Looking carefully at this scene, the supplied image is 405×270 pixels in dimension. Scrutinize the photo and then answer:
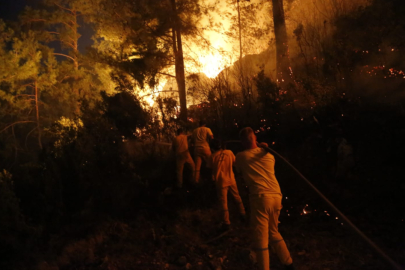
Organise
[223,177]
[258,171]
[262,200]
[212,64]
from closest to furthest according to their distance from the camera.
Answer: [262,200] < [258,171] < [223,177] < [212,64]

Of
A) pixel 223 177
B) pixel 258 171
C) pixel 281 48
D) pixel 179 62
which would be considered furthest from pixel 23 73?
pixel 258 171

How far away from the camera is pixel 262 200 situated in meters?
4.91

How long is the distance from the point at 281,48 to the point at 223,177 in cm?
850

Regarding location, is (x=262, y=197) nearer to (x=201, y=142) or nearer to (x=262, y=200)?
(x=262, y=200)

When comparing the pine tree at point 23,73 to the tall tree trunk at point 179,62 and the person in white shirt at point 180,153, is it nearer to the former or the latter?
the tall tree trunk at point 179,62

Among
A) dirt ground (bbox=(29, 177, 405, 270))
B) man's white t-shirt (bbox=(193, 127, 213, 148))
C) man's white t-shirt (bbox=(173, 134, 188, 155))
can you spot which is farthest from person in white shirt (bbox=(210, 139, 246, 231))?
man's white t-shirt (bbox=(173, 134, 188, 155))

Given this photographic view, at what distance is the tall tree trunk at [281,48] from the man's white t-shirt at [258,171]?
9.12 m

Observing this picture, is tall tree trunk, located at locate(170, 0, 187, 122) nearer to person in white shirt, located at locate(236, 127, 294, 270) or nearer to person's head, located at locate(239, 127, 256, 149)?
person's head, located at locate(239, 127, 256, 149)

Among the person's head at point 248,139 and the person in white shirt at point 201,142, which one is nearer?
the person's head at point 248,139

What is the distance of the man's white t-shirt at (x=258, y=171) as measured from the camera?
4.99 meters

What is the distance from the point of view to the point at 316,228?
278 inches

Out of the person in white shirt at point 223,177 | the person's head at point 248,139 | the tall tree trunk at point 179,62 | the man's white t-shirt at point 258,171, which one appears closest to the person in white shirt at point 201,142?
the person in white shirt at point 223,177

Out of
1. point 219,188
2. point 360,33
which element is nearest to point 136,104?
point 219,188

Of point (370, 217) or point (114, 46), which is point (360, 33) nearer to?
point (370, 217)
